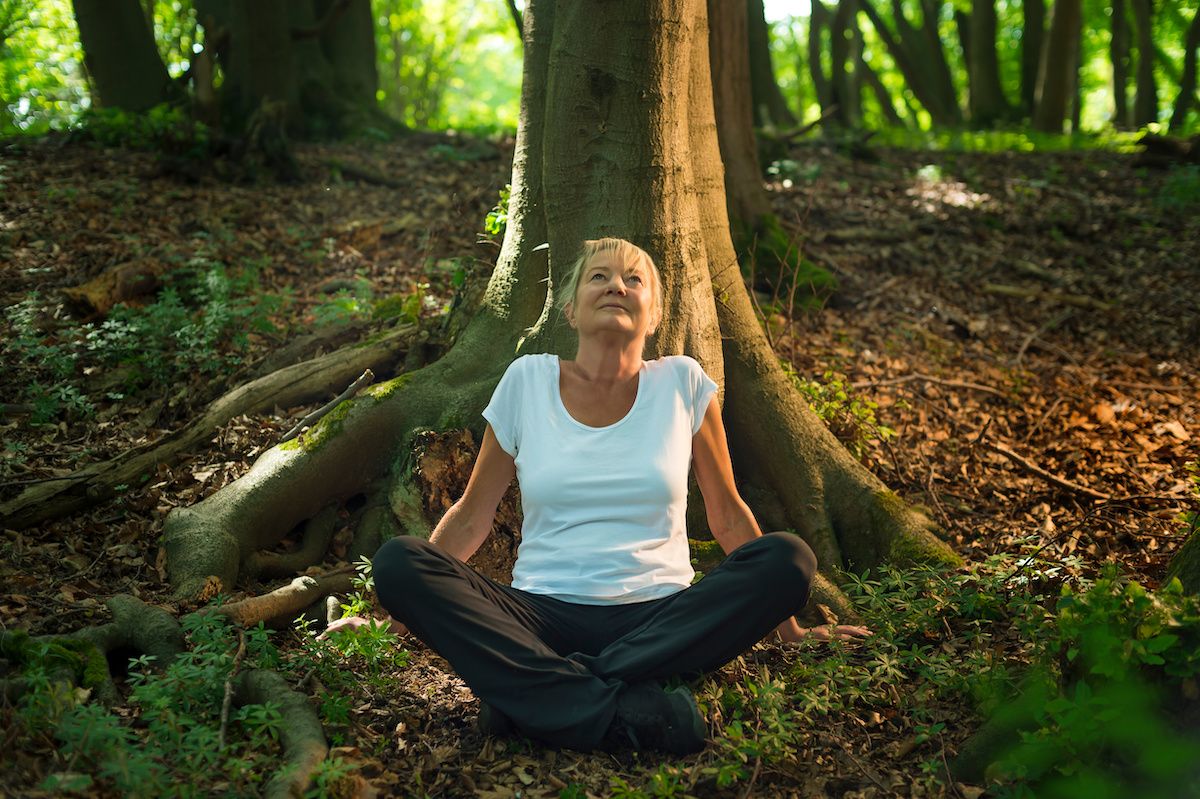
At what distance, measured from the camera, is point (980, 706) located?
335cm

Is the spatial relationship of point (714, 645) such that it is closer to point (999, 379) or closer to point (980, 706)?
point (980, 706)

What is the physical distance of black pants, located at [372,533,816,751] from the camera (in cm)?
322

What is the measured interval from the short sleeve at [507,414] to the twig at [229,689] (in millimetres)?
1230

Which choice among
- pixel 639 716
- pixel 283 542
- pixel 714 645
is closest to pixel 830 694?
pixel 714 645

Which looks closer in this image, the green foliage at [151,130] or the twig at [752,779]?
the twig at [752,779]

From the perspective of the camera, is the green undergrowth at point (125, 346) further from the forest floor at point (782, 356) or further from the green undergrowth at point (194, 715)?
the green undergrowth at point (194, 715)

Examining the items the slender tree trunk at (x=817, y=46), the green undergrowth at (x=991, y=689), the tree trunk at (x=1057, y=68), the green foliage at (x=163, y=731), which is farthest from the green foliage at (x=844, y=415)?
the slender tree trunk at (x=817, y=46)

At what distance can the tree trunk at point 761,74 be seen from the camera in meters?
12.6

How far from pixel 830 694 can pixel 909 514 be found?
4.95 feet

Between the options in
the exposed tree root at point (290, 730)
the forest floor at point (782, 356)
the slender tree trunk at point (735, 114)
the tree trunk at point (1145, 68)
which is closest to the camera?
the exposed tree root at point (290, 730)

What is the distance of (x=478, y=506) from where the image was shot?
3.82m

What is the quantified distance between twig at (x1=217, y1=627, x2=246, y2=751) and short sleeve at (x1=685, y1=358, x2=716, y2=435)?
191 cm

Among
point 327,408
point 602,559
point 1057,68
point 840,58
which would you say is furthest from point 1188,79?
point 602,559

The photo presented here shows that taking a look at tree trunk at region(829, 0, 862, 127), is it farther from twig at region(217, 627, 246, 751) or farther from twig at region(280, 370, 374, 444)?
twig at region(217, 627, 246, 751)
